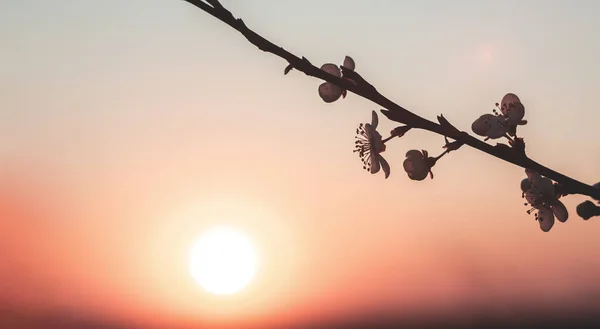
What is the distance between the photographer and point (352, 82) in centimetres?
139

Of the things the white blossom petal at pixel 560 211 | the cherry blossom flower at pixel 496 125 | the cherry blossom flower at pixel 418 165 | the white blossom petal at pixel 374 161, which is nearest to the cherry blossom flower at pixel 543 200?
the white blossom petal at pixel 560 211

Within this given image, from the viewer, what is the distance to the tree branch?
125 centimetres

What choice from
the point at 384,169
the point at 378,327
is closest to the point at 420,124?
the point at 384,169

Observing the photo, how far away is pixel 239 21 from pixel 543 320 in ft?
243

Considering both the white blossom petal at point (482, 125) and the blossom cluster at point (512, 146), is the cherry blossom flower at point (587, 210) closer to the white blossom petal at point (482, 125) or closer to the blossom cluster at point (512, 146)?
the blossom cluster at point (512, 146)

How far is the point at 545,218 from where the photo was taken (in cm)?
217

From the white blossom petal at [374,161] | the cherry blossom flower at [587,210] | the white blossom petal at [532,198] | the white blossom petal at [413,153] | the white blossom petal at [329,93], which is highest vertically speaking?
the white blossom petal at [374,161]

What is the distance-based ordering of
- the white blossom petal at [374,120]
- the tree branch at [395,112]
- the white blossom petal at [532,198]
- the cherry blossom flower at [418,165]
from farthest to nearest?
the white blossom petal at [374,120], the white blossom petal at [532,198], the cherry blossom flower at [418,165], the tree branch at [395,112]

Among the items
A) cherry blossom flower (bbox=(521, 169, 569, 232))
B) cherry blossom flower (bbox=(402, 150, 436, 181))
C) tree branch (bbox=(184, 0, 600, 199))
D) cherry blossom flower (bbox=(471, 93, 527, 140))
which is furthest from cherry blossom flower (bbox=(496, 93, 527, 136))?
Result: tree branch (bbox=(184, 0, 600, 199))

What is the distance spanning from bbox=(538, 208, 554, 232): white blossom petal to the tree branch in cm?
67

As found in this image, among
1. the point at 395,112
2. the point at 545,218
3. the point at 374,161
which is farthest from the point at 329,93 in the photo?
the point at 545,218

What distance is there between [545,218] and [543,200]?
0.64 feet

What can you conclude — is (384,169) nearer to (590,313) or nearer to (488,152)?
(488,152)

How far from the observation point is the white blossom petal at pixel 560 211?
2.04m
